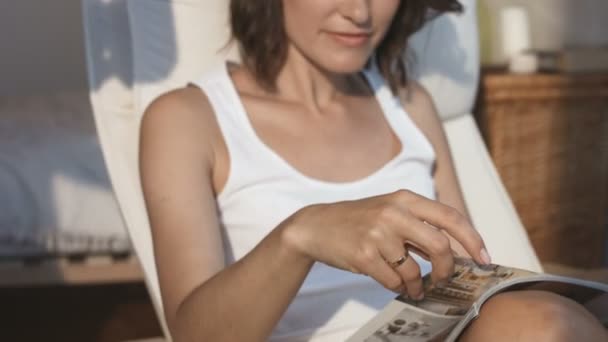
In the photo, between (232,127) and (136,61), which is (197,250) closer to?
(232,127)

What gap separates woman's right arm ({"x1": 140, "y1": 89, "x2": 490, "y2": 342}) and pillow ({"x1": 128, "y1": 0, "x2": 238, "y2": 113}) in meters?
0.18

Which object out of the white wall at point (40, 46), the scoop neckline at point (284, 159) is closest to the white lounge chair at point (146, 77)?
the scoop neckline at point (284, 159)

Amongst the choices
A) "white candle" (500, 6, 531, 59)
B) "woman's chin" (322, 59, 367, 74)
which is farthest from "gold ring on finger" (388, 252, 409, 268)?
"white candle" (500, 6, 531, 59)

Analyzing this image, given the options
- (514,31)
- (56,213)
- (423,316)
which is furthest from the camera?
(514,31)

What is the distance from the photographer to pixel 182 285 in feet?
3.44

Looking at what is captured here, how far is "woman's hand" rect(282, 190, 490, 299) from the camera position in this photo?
0.76m

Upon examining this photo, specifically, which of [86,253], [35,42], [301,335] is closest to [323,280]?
[301,335]

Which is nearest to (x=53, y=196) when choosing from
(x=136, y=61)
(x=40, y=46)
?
(x=136, y=61)

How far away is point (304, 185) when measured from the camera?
3.97 ft

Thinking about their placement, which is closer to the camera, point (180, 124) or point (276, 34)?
point (180, 124)

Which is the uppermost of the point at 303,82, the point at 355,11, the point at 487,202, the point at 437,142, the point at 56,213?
the point at 355,11

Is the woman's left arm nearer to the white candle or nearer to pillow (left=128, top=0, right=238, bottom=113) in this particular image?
pillow (left=128, top=0, right=238, bottom=113)

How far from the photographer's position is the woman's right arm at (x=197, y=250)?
2.93 ft

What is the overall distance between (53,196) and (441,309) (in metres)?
1.45
